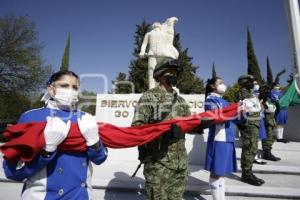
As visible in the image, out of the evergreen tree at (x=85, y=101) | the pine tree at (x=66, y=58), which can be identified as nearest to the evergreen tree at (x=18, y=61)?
the pine tree at (x=66, y=58)

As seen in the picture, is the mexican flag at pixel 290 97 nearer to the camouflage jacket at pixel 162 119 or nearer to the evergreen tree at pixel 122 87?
the camouflage jacket at pixel 162 119

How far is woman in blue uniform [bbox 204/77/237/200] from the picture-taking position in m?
3.67

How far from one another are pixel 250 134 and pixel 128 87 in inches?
881

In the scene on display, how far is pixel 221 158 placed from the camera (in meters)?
3.68

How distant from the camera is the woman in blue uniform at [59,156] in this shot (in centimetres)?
173

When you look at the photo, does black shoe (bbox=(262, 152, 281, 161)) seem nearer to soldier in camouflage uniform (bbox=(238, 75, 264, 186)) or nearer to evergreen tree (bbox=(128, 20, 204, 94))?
soldier in camouflage uniform (bbox=(238, 75, 264, 186))

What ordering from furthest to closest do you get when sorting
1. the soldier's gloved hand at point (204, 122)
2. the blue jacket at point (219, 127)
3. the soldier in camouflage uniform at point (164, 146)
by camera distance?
1. the blue jacket at point (219, 127)
2. the soldier's gloved hand at point (204, 122)
3. the soldier in camouflage uniform at point (164, 146)

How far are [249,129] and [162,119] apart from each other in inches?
105

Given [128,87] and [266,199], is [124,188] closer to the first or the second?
[266,199]

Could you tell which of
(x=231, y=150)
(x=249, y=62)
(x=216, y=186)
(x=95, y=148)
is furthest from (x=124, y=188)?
(x=249, y=62)

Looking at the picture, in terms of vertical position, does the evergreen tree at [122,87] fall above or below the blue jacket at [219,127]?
above

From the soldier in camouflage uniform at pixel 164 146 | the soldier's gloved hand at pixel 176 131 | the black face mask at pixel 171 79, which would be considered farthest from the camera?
the black face mask at pixel 171 79

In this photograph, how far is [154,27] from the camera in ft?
27.3

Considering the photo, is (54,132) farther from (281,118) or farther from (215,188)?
(281,118)
